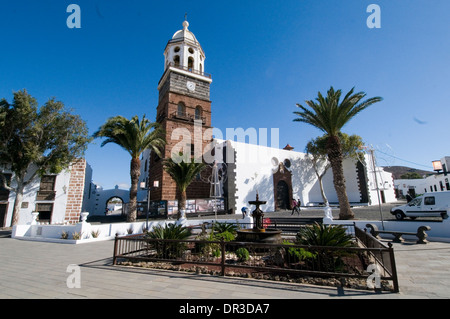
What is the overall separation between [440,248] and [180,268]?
8.93 m

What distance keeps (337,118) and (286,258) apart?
10890mm

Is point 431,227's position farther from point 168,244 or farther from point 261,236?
point 168,244

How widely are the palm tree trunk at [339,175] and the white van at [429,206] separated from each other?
3.30 m

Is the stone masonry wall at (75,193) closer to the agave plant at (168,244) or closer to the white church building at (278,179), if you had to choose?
the white church building at (278,179)

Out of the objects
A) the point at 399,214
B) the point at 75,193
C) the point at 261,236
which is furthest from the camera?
the point at 75,193

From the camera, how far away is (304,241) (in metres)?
5.97

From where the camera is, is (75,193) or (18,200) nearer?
(18,200)

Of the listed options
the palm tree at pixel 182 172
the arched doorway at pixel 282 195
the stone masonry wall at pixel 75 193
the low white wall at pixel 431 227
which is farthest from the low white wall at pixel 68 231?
the arched doorway at pixel 282 195

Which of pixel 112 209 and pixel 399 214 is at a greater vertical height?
pixel 112 209

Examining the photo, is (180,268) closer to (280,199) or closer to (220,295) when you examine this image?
(220,295)

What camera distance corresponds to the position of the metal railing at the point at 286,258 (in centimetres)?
446

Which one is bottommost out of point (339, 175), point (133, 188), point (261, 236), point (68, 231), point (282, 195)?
point (68, 231)

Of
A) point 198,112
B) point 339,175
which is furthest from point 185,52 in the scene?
point 339,175

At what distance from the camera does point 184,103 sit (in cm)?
2266
